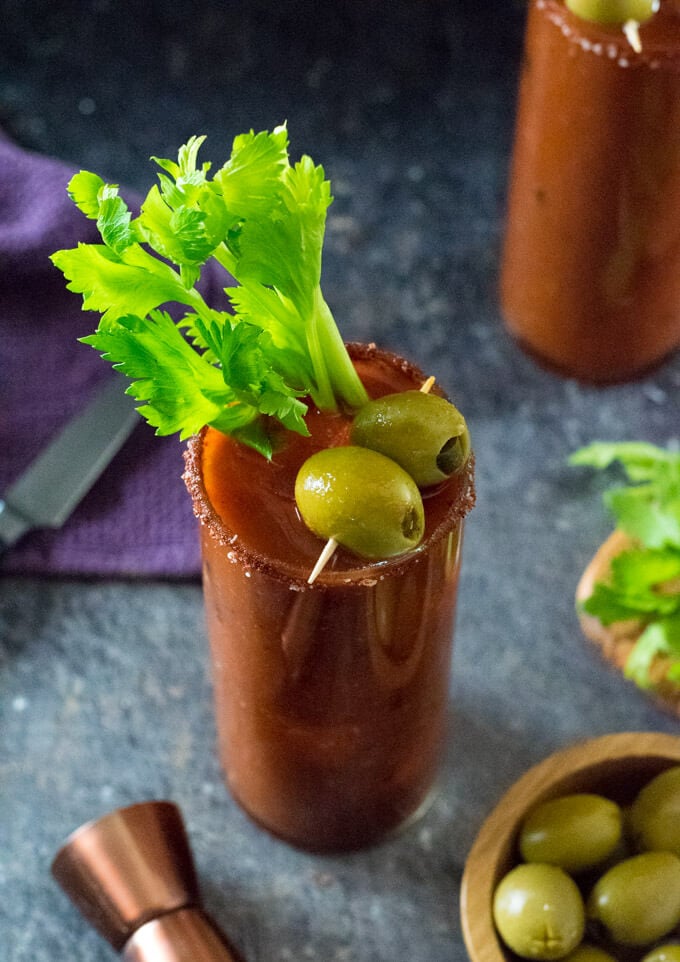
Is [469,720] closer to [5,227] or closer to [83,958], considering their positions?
[83,958]

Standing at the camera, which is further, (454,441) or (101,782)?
(101,782)

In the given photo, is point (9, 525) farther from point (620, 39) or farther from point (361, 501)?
point (620, 39)

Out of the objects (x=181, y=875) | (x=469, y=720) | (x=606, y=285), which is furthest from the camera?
(x=606, y=285)

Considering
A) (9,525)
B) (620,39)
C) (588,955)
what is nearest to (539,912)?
(588,955)

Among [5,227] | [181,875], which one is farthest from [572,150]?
[181,875]

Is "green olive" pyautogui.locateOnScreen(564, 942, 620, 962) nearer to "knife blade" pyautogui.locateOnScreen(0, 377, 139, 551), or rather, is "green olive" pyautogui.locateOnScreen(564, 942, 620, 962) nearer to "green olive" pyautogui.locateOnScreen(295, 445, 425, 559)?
"green olive" pyautogui.locateOnScreen(295, 445, 425, 559)

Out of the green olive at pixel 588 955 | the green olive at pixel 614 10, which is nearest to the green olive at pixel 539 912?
the green olive at pixel 588 955
